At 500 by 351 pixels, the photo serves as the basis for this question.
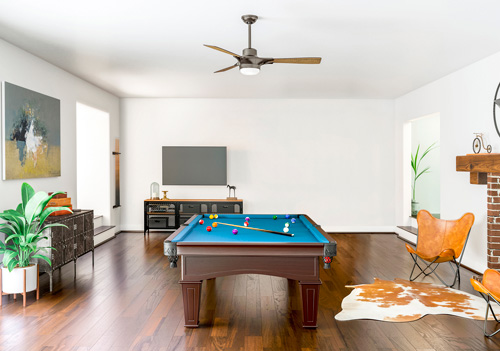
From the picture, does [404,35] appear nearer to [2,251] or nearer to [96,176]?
[2,251]

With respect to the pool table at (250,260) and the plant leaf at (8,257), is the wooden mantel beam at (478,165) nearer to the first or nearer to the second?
the pool table at (250,260)

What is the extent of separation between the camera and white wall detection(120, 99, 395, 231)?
8422mm

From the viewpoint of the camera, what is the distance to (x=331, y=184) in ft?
27.7

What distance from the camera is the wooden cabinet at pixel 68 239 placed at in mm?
4523

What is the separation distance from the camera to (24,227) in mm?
4176

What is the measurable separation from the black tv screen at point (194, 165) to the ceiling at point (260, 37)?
1747 mm

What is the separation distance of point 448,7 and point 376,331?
2.80 metres

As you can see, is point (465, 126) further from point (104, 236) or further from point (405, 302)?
point (104, 236)

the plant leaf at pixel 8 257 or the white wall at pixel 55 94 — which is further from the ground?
the white wall at pixel 55 94

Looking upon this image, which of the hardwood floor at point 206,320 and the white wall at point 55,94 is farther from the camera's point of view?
the white wall at point 55,94

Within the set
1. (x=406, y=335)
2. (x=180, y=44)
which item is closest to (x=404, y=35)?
(x=180, y=44)

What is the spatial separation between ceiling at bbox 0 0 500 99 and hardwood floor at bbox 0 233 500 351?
272 cm

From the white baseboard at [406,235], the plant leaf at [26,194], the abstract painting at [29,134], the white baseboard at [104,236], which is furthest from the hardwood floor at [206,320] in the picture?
the white baseboard at [406,235]

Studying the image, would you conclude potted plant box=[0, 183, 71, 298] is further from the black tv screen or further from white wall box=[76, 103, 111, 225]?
the black tv screen
